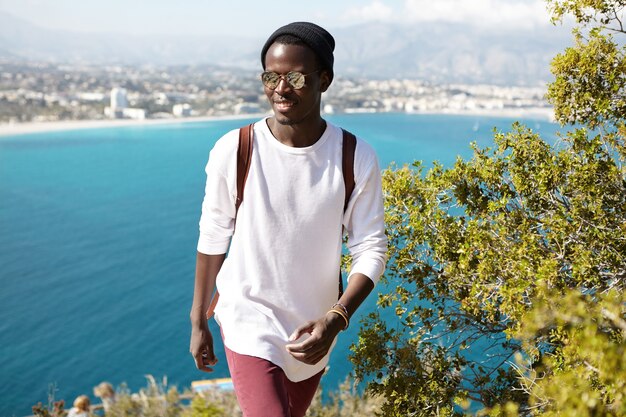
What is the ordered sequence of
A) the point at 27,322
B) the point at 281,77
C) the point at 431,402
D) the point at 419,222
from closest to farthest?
the point at 281,77 → the point at 431,402 → the point at 419,222 → the point at 27,322

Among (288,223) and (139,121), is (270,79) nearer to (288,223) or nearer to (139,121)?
(288,223)

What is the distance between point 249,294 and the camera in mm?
1488

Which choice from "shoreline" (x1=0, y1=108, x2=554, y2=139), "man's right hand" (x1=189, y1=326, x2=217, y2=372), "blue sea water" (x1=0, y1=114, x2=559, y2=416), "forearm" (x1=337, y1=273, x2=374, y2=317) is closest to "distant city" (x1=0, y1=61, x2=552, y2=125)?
"shoreline" (x1=0, y1=108, x2=554, y2=139)

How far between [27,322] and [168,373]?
236 inches

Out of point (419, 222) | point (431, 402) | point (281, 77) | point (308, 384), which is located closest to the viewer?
point (281, 77)

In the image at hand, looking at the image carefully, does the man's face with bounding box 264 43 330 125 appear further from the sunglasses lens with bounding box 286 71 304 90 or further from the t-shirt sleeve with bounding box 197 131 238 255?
the t-shirt sleeve with bounding box 197 131 238 255

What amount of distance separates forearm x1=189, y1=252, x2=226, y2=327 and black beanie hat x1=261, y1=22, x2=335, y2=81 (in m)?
0.48

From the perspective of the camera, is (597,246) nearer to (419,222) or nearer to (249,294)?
(419,222)

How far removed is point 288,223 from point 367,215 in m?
0.18

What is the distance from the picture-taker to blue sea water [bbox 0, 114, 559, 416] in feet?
55.6

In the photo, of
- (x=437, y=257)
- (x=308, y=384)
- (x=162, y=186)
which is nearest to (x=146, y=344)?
(x=437, y=257)

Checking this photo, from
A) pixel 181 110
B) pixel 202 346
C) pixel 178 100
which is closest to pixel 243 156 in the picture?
pixel 202 346

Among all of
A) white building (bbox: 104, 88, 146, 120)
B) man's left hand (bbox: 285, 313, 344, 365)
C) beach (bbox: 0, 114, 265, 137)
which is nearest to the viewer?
man's left hand (bbox: 285, 313, 344, 365)

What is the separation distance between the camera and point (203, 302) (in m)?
1.59
